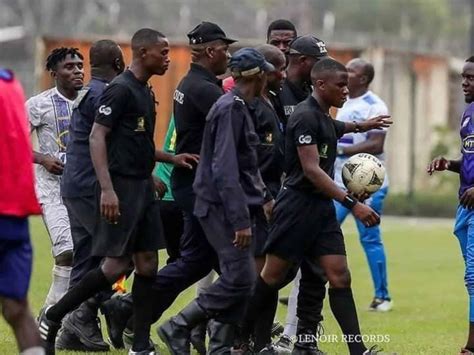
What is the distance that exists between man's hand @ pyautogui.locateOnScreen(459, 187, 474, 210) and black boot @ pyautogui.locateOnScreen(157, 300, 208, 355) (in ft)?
7.38

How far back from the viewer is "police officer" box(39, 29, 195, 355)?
9562 mm

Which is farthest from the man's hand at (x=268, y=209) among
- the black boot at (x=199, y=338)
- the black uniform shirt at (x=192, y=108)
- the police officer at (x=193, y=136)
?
the black boot at (x=199, y=338)

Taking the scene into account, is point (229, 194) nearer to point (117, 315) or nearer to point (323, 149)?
point (323, 149)

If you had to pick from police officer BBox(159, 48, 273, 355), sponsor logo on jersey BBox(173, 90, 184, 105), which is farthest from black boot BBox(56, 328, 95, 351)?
sponsor logo on jersey BBox(173, 90, 184, 105)

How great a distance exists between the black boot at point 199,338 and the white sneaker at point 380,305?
3.90 metres

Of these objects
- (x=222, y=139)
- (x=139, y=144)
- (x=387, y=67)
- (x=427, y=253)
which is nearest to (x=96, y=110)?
(x=139, y=144)

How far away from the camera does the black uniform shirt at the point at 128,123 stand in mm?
9516

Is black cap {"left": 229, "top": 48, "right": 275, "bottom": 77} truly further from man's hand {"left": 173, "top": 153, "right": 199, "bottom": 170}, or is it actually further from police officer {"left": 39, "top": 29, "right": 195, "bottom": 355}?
man's hand {"left": 173, "top": 153, "right": 199, "bottom": 170}

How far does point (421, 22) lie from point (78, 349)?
42680 millimetres

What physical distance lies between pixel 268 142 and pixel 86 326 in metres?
2.01

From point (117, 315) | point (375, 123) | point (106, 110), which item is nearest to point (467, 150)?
point (375, 123)

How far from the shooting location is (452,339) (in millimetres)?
11836

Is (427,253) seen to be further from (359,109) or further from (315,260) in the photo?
(315,260)

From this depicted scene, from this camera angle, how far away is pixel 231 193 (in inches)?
357
